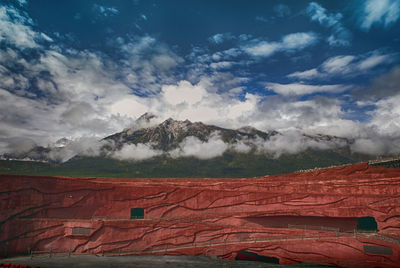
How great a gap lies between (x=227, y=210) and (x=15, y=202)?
74.5ft

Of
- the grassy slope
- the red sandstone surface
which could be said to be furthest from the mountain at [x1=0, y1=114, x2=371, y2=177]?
the red sandstone surface

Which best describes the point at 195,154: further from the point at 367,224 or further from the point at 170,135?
the point at 367,224

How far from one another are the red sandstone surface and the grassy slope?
98.1m

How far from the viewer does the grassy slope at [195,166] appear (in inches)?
5128

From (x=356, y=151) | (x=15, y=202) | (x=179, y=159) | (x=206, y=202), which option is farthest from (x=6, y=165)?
(x=356, y=151)

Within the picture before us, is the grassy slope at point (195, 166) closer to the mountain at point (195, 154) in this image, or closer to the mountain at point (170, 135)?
the mountain at point (195, 154)

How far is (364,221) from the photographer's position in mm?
32469

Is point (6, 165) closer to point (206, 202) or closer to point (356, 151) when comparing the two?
point (206, 202)

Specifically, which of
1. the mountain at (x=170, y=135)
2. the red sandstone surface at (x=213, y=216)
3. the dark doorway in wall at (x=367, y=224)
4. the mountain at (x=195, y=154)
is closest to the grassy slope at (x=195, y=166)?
the mountain at (x=195, y=154)

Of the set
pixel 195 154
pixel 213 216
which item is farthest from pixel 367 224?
pixel 195 154

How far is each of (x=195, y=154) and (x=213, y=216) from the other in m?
136

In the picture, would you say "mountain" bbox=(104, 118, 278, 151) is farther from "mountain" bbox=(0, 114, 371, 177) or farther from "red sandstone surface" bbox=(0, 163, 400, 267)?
"red sandstone surface" bbox=(0, 163, 400, 267)

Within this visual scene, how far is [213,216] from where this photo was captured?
3041 centimetres

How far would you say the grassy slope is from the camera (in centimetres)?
13025
